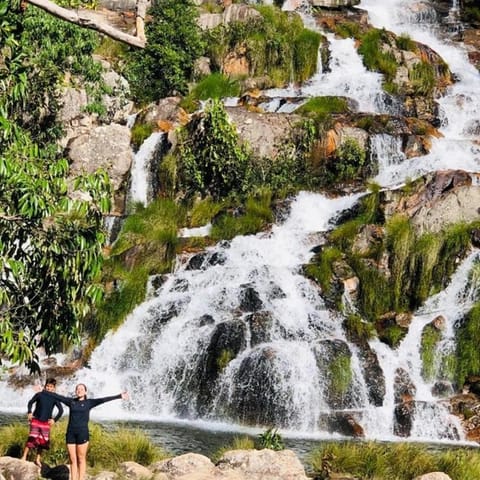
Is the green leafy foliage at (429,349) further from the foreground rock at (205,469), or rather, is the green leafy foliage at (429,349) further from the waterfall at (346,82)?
the waterfall at (346,82)

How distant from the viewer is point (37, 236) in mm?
7598

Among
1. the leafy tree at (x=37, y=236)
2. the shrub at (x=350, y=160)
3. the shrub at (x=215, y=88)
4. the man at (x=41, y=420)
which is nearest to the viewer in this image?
the leafy tree at (x=37, y=236)

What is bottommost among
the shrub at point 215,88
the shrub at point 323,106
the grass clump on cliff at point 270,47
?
the shrub at point 323,106

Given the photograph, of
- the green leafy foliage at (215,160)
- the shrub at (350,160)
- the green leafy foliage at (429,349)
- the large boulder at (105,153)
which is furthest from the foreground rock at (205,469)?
the large boulder at (105,153)

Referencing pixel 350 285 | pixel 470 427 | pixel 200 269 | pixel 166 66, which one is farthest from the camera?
pixel 166 66

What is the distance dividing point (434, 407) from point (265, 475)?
722 cm

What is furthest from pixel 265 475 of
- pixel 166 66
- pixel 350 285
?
pixel 166 66

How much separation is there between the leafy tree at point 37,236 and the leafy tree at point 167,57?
24.0 m

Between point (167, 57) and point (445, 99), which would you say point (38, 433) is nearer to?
point (167, 57)

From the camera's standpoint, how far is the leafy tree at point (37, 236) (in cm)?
727

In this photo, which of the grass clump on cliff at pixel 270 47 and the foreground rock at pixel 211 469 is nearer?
the foreground rock at pixel 211 469

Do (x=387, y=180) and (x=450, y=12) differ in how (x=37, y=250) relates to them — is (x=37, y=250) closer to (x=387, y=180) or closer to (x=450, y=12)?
(x=387, y=180)

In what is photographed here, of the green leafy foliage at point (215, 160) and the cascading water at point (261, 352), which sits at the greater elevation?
the green leafy foliage at point (215, 160)

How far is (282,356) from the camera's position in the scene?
17703 mm
